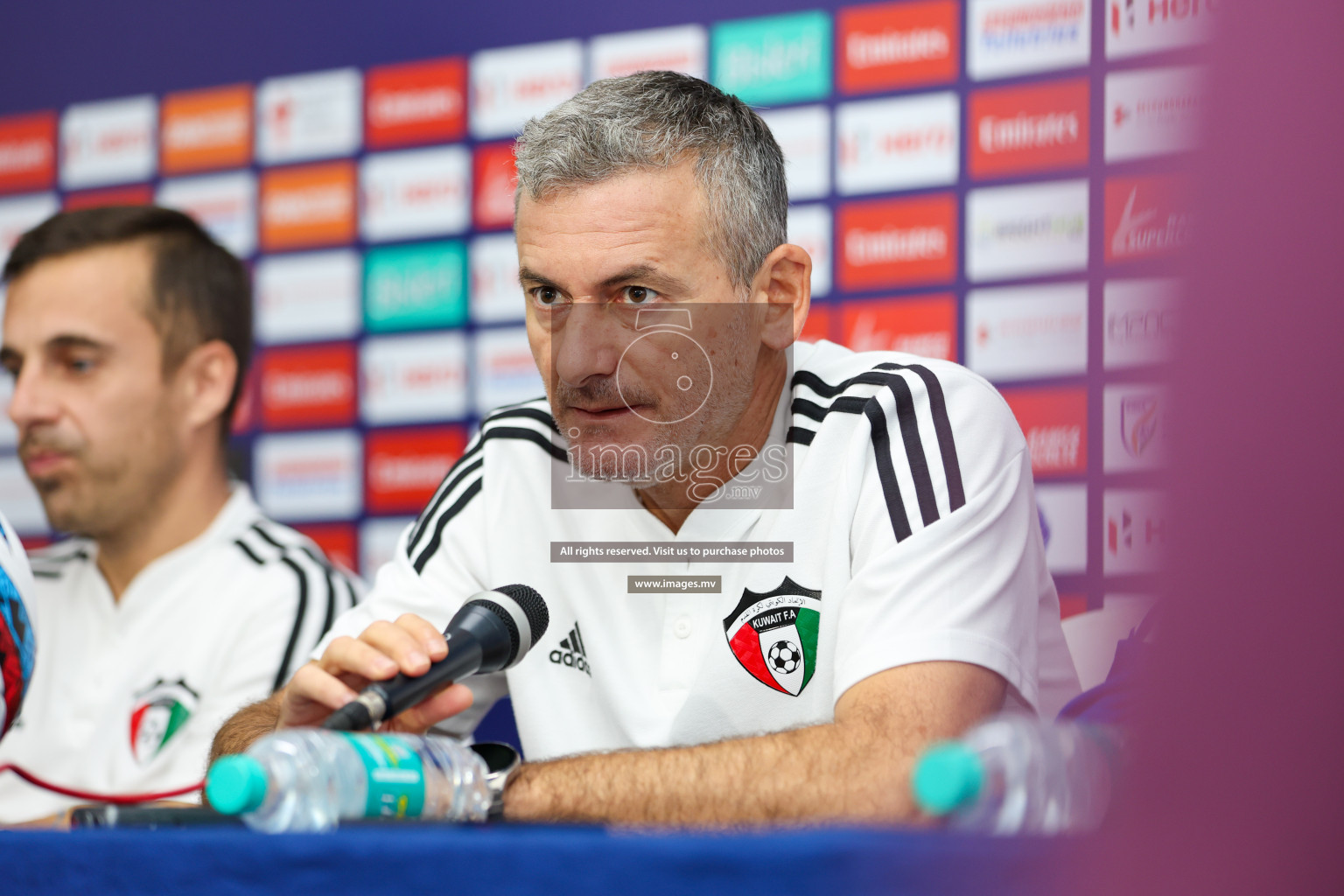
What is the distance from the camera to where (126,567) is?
1818mm

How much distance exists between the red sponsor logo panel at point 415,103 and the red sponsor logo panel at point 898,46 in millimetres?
820

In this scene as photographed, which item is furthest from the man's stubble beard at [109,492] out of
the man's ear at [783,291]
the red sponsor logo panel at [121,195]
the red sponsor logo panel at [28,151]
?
the red sponsor logo panel at [28,151]

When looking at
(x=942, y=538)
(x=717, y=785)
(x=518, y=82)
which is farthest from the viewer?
(x=518, y=82)

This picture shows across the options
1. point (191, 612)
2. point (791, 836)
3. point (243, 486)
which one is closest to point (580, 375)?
point (791, 836)

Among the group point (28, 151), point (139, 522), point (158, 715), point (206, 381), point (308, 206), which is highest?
point (28, 151)

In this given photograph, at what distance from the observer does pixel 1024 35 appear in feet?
6.53

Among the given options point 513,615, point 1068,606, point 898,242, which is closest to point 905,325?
point 898,242

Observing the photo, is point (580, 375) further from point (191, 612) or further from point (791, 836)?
point (191, 612)

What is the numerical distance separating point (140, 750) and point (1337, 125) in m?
1.66

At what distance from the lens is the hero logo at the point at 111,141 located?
2609 millimetres

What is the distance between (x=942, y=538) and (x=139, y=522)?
137 cm

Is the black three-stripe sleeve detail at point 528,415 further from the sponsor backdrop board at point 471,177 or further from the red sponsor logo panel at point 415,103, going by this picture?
the red sponsor logo panel at point 415,103

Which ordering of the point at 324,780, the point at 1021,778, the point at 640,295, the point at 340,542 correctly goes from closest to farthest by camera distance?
the point at 1021,778 < the point at 324,780 < the point at 640,295 < the point at 340,542

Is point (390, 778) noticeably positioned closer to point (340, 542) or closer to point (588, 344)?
point (588, 344)
